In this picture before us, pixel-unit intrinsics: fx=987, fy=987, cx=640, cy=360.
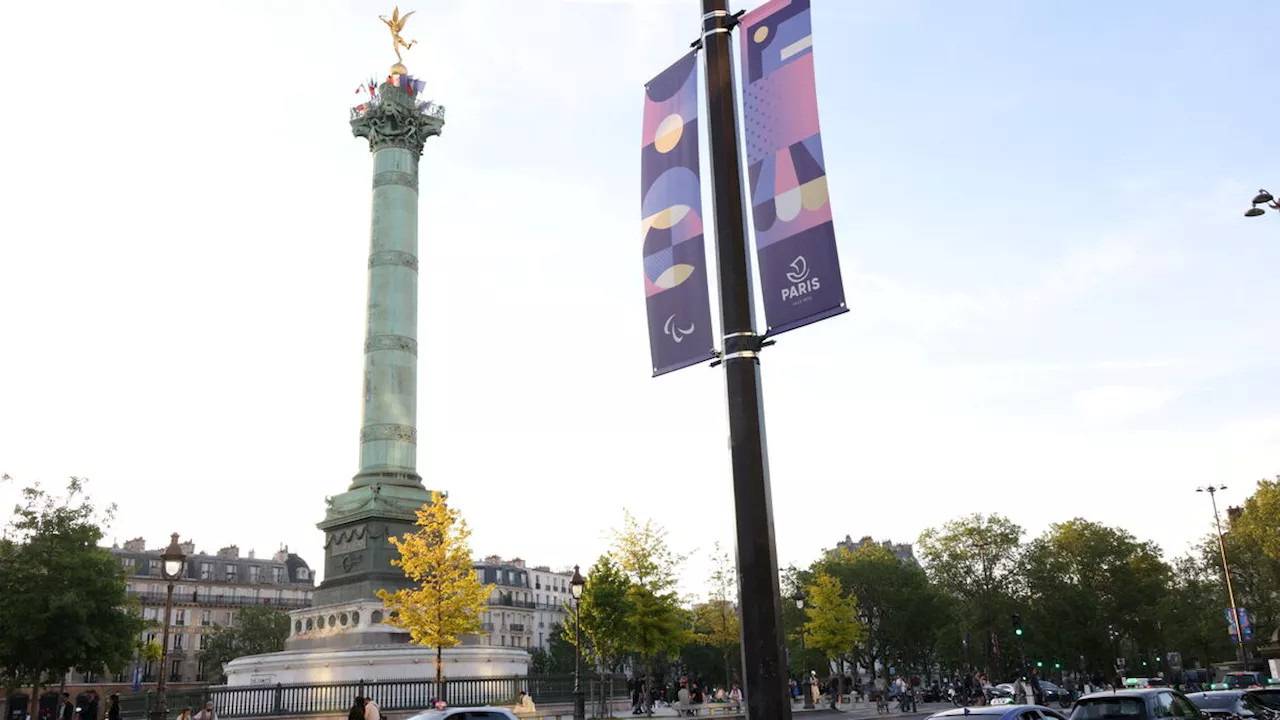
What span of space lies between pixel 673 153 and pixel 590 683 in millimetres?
38229

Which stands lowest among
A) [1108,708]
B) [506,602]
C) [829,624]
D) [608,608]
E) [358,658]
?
[1108,708]

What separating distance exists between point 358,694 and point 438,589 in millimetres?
5488

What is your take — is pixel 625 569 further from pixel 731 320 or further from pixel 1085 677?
pixel 1085 677

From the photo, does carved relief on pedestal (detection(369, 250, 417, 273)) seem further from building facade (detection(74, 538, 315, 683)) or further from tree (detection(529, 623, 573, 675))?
tree (detection(529, 623, 573, 675))

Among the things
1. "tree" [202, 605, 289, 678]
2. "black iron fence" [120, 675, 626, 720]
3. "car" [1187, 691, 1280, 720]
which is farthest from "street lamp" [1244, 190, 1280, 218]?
"tree" [202, 605, 289, 678]

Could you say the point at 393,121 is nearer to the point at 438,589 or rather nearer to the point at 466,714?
the point at 438,589

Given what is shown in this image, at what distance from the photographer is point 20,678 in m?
39.2

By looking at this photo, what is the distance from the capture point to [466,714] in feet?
59.2

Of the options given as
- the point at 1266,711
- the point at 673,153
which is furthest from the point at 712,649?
the point at 673,153

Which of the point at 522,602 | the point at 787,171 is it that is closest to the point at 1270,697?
the point at 787,171

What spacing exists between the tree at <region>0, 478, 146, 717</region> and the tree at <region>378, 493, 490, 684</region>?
11100 millimetres

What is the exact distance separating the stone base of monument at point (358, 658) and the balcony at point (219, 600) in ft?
184

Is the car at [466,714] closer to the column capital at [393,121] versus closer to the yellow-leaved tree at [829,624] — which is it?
the column capital at [393,121]

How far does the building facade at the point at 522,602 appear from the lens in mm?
120375
